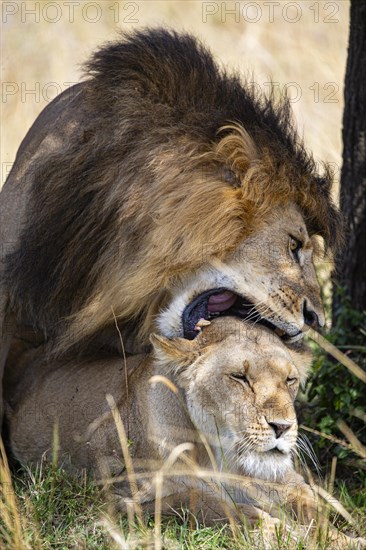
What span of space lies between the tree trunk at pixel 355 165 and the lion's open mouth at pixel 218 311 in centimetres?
135

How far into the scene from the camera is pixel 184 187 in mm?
4301

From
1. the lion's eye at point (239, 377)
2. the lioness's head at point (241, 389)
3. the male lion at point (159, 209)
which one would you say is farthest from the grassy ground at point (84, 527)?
the male lion at point (159, 209)

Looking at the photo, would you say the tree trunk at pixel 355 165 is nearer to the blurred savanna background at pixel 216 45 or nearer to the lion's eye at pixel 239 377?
the blurred savanna background at pixel 216 45

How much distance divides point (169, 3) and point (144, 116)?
7.13m

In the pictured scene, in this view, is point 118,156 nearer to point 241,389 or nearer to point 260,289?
point 260,289

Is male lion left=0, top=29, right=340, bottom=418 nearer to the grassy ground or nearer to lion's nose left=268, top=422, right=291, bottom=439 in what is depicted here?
lion's nose left=268, top=422, right=291, bottom=439

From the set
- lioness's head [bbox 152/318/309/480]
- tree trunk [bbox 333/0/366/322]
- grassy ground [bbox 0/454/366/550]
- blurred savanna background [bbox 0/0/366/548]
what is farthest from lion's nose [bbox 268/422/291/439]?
blurred savanna background [bbox 0/0/366/548]

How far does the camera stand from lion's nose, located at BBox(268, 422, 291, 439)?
153 inches

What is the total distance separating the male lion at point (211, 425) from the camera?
13.0 ft

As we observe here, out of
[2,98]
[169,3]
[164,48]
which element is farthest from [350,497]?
[169,3]

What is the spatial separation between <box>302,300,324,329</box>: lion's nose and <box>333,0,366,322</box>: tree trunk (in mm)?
1260

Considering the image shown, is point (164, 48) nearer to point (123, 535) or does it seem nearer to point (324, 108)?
point (123, 535)

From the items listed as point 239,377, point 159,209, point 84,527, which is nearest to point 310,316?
point 239,377

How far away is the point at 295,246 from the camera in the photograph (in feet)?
14.5
